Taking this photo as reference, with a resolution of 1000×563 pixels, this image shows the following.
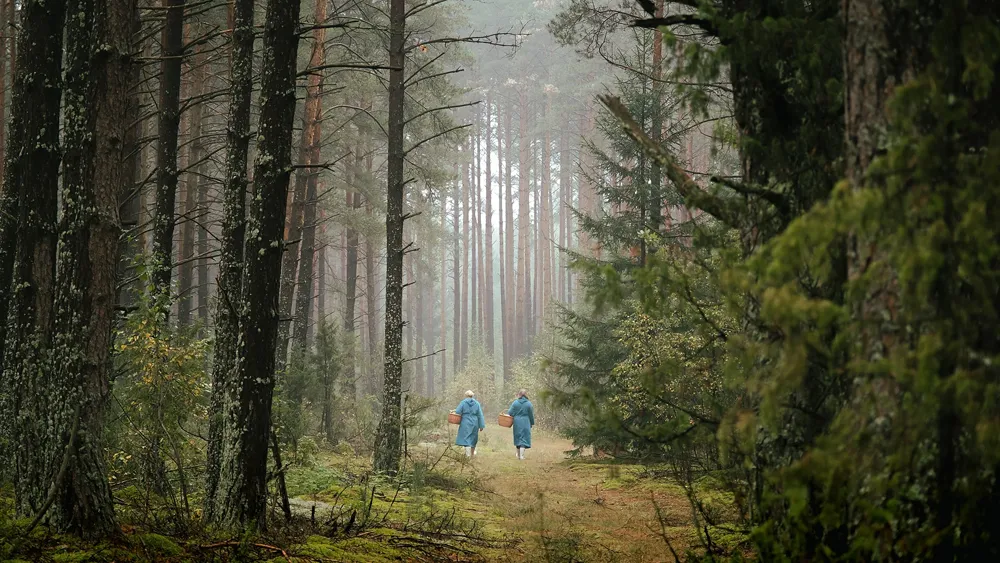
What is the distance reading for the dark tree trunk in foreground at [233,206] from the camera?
725cm

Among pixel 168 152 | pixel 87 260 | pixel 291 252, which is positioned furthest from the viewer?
pixel 291 252

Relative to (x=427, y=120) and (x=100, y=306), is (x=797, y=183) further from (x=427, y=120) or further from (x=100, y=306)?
(x=427, y=120)

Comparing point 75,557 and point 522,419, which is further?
point 522,419

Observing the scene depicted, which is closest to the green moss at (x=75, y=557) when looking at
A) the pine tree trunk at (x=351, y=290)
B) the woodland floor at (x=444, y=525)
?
the woodland floor at (x=444, y=525)

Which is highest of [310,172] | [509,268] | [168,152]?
[509,268]

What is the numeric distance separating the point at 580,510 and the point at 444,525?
2.53 meters

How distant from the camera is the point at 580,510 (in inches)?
387

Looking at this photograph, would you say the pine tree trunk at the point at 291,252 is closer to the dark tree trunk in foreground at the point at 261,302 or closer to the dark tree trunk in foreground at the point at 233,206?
the dark tree trunk in foreground at the point at 233,206

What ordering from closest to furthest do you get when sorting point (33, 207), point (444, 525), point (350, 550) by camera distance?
point (350, 550) < point (33, 207) < point (444, 525)

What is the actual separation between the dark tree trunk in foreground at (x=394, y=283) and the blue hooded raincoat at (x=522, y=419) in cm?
651

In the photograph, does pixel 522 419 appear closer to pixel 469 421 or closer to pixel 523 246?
pixel 469 421

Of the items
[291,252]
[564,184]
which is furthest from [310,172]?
[564,184]

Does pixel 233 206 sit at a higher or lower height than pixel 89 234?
higher

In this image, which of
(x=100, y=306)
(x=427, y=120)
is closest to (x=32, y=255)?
(x=100, y=306)
